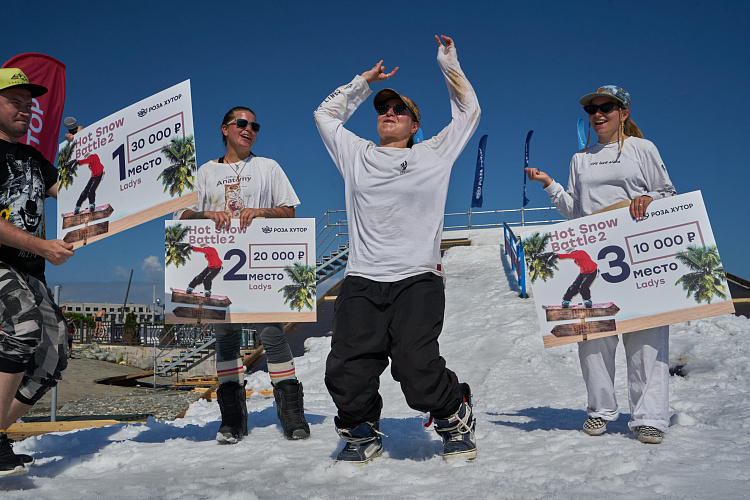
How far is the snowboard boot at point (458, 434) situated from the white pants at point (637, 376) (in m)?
1.04

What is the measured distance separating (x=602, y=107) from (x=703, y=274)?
1244mm

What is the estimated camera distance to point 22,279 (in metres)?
2.79

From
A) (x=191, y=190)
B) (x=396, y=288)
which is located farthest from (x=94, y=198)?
(x=396, y=288)

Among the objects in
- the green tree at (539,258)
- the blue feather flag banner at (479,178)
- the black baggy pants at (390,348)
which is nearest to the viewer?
the black baggy pants at (390,348)

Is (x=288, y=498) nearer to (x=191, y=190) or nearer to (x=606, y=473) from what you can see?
(x=606, y=473)

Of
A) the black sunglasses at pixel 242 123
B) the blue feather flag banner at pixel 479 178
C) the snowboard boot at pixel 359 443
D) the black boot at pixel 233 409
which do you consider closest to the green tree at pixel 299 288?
the black boot at pixel 233 409

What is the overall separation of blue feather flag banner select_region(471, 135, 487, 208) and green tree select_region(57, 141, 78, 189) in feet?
79.1

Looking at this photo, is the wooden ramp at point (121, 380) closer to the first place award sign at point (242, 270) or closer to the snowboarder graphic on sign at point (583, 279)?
the first place award sign at point (242, 270)

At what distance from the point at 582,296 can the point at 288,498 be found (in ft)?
7.45

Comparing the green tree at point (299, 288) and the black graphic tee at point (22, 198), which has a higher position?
the black graphic tee at point (22, 198)

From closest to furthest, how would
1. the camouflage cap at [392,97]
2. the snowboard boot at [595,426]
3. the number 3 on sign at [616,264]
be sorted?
the camouflage cap at [392,97]
the snowboard boot at [595,426]
the number 3 on sign at [616,264]

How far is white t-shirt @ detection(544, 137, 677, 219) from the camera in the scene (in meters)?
3.60

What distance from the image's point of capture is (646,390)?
11.0 feet

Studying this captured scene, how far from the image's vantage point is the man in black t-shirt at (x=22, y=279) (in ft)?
8.73
